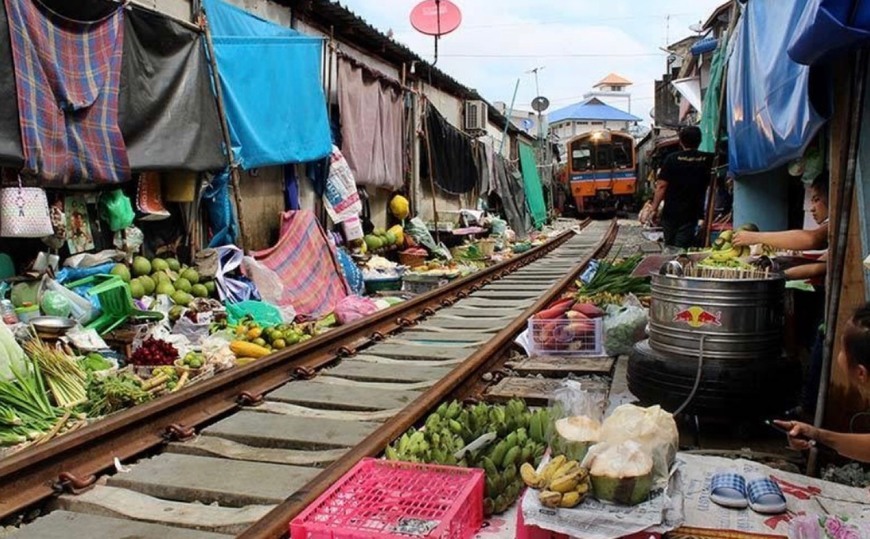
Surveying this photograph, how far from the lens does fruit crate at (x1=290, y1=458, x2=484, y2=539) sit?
246 centimetres

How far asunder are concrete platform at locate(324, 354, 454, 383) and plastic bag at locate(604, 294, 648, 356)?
1.41m

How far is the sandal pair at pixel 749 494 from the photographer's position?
8.76 ft

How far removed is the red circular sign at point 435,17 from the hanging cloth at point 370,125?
113 inches

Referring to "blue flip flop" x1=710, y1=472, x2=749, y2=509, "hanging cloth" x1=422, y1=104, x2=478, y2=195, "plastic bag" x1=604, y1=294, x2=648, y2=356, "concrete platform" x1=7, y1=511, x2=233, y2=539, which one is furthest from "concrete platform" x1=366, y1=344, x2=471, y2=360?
"hanging cloth" x1=422, y1=104, x2=478, y2=195

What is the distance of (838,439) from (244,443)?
3.25m

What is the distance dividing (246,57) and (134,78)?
204 centimetres

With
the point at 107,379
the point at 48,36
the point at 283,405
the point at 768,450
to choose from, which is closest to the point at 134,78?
the point at 48,36

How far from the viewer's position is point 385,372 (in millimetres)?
6133

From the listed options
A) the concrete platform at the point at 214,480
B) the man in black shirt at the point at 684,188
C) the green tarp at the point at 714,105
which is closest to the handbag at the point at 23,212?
the concrete platform at the point at 214,480

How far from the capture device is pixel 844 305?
372cm

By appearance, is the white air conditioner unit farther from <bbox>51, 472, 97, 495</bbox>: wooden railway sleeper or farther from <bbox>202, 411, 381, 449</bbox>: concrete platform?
<bbox>51, 472, 97, 495</bbox>: wooden railway sleeper

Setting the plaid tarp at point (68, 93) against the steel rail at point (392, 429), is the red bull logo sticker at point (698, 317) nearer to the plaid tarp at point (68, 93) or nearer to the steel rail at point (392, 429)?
the steel rail at point (392, 429)

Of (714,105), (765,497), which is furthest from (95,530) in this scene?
(714,105)

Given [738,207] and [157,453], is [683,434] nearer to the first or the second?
[157,453]
